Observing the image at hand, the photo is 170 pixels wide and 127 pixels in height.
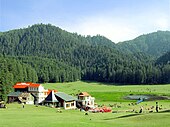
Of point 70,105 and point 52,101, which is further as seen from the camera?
Answer: point 70,105

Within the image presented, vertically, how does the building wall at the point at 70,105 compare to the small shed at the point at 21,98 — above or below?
below

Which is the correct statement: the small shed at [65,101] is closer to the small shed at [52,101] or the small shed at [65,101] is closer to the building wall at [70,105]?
the building wall at [70,105]

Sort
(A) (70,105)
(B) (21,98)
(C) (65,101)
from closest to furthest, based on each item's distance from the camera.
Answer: (C) (65,101)
(A) (70,105)
(B) (21,98)

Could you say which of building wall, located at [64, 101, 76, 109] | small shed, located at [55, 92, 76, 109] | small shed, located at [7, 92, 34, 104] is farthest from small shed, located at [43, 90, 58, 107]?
small shed, located at [7, 92, 34, 104]

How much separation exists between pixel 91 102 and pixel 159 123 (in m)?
63.6

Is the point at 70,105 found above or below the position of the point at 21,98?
below

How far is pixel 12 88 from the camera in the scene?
11700cm

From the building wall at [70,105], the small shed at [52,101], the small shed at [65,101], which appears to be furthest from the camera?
the building wall at [70,105]

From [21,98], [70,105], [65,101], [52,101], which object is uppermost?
[21,98]

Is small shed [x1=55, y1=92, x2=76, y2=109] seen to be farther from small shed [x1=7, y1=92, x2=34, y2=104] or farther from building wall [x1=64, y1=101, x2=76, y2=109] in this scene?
small shed [x1=7, y1=92, x2=34, y2=104]

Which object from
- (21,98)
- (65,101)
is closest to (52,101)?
(65,101)

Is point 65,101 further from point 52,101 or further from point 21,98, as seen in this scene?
point 21,98

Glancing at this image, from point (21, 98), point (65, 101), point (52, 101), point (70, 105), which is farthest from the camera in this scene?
point (21, 98)

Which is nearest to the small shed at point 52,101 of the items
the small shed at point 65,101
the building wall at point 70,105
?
the small shed at point 65,101
